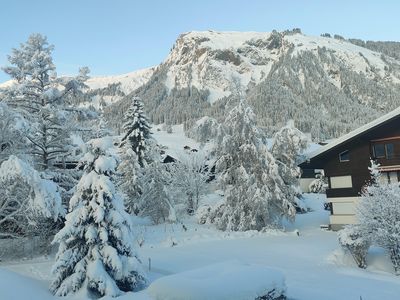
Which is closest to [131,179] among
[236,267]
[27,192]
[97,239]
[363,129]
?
[27,192]

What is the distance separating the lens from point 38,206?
60.6ft

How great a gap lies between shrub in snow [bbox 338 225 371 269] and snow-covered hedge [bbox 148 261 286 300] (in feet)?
31.4

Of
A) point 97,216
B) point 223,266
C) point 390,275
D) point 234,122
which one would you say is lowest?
point 390,275

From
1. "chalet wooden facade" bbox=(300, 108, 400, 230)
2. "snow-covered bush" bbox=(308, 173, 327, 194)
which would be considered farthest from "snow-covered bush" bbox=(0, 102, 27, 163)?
"snow-covered bush" bbox=(308, 173, 327, 194)

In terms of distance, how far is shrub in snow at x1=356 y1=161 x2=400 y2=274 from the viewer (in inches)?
789

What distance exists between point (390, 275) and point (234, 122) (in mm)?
18220

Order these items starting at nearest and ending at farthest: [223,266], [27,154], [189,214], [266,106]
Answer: [223,266]
[27,154]
[189,214]
[266,106]

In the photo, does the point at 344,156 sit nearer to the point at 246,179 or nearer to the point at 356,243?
the point at 246,179

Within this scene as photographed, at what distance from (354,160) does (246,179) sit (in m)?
8.64

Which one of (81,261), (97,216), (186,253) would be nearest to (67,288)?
(81,261)

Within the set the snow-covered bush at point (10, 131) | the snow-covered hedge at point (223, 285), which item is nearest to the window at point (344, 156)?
the snow-covered bush at point (10, 131)

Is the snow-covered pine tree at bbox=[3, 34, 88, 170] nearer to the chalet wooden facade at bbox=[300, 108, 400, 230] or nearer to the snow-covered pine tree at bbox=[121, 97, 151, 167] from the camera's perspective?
the snow-covered pine tree at bbox=[121, 97, 151, 167]

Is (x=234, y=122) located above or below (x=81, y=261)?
above

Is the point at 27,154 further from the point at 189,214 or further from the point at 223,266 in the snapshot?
the point at 189,214
